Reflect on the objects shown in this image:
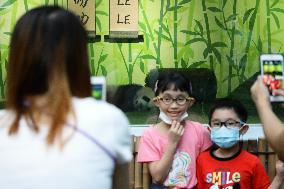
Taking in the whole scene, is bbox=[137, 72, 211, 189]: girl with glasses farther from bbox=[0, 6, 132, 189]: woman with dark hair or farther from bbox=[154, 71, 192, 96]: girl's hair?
bbox=[0, 6, 132, 189]: woman with dark hair

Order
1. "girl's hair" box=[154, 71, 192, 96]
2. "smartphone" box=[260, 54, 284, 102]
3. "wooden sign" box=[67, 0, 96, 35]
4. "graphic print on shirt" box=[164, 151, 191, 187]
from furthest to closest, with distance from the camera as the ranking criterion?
1. "wooden sign" box=[67, 0, 96, 35]
2. "girl's hair" box=[154, 71, 192, 96]
3. "graphic print on shirt" box=[164, 151, 191, 187]
4. "smartphone" box=[260, 54, 284, 102]

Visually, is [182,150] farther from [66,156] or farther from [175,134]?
[66,156]

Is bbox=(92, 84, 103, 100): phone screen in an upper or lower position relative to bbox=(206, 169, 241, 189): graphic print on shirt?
upper

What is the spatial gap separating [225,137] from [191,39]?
5.07 feet

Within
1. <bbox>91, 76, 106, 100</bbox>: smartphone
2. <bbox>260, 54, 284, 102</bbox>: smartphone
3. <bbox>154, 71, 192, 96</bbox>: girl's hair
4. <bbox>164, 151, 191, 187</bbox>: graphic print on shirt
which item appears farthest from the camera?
<bbox>154, 71, 192, 96</bbox>: girl's hair

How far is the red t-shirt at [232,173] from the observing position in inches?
163

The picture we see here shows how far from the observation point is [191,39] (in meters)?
5.54

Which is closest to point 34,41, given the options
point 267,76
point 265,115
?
point 265,115

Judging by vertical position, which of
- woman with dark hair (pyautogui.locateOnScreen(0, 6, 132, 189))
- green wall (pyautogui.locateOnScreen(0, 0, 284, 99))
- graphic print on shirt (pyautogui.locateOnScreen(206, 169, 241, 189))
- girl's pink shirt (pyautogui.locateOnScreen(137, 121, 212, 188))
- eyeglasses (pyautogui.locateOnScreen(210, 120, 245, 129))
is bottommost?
graphic print on shirt (pyautogui.locateOnScreen(206, 169, 241, 189))

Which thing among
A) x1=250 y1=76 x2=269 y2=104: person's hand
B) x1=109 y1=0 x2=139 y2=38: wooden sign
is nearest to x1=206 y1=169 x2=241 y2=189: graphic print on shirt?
x1=250 y1=76 x2=269 y2=104: person's hand

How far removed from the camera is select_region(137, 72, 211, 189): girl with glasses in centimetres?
421

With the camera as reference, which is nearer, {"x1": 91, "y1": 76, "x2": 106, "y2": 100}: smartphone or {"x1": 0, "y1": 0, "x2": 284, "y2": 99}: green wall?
{"x1": 91, "y1": 76, "x2": 106, "y2": 100}: smartphone

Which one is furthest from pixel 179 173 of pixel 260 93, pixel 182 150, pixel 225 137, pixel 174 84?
pixel 260 93

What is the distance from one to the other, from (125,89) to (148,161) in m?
1.26
